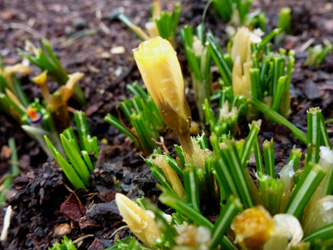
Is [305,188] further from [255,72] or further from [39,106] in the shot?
[39,106]

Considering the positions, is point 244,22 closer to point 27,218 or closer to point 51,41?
point 51,41

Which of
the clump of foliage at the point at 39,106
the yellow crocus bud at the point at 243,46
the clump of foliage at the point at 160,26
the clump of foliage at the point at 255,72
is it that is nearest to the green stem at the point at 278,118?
the clump of foliage at the point at 255,72

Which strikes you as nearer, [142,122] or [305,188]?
[305,188]

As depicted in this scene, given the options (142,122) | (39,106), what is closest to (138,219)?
(142,122)

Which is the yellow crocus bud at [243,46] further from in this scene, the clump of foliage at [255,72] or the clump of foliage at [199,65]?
the clump of foliage at [199,65]

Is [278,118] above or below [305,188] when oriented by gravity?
below

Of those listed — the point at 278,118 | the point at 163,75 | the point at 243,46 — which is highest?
the point at 163,75
